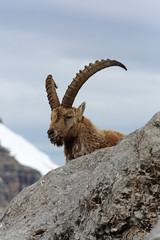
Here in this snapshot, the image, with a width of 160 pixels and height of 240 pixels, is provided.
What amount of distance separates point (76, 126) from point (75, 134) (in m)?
0.30

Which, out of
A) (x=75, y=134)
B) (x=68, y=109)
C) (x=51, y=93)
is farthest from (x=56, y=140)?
(x=51, y=93)

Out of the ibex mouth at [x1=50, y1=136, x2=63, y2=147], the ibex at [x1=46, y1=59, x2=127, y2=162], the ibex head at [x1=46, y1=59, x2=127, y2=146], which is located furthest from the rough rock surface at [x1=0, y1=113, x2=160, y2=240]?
the ibex at [x1=46, y1=59, x2=127, y2=162]

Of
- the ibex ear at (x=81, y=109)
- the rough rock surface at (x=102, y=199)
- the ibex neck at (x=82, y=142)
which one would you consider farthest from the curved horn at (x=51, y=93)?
the rough rock surface at (x=102, y=199)

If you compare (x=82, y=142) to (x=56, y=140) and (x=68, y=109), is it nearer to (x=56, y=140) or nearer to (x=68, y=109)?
(x=56, y=140)

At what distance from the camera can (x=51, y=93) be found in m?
19.3

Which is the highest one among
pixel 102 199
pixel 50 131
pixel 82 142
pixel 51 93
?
pixel 51 93

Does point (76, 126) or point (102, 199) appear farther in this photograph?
point (76, 126)

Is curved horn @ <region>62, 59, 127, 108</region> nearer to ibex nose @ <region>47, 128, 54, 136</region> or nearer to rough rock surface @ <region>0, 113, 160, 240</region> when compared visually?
ibex nose @ <region>47, 128, 54, 136</region>

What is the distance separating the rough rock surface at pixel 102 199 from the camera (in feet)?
31.7

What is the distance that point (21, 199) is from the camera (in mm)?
13148

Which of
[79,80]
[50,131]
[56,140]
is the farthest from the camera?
[79,80]

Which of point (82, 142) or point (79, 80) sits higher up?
point (79, 80)

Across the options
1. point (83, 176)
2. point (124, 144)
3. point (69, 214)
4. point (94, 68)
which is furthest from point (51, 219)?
point (94, 68)

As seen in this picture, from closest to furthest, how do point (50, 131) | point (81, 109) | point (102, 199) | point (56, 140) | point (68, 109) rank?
1. point (102, 199)
2. point (50, 131)
3. point (56, 140)
4. point (68, 109)
5. point (81, 109)
